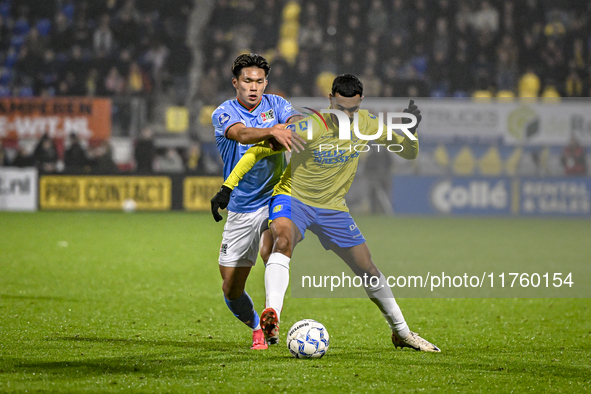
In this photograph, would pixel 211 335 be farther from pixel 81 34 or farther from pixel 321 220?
pixel 81 34

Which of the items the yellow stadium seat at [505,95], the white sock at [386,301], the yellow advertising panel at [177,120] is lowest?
the white sock at [386,301]

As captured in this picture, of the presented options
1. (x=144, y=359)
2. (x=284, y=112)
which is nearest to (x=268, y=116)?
(x=284, y=112)

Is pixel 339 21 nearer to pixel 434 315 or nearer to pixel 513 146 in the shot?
pixel 513 146

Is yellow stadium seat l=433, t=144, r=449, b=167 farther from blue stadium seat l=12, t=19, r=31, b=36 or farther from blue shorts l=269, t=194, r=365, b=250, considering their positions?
blue shorts l=269, t=194, r=365, b=250

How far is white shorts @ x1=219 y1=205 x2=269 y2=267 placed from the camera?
17.6 feet

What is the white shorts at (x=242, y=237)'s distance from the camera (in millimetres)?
5352

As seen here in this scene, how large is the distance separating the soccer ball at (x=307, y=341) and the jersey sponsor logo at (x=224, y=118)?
1.43 meters

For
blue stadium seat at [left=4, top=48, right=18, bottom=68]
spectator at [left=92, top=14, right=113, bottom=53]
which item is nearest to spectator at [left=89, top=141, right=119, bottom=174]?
spectator at [left=92, top=14, right=113, bottom=53]

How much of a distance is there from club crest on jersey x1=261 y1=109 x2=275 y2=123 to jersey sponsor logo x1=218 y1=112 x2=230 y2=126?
29 centimetres

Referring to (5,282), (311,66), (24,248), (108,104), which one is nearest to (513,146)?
(311,66)

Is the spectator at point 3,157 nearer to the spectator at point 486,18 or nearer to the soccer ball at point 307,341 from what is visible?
the spectator at point 486,18

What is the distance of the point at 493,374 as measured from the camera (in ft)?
15.0

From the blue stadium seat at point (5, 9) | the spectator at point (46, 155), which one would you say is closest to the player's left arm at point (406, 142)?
the spectator at point (46, 155)

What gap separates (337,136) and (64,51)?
17.1m
